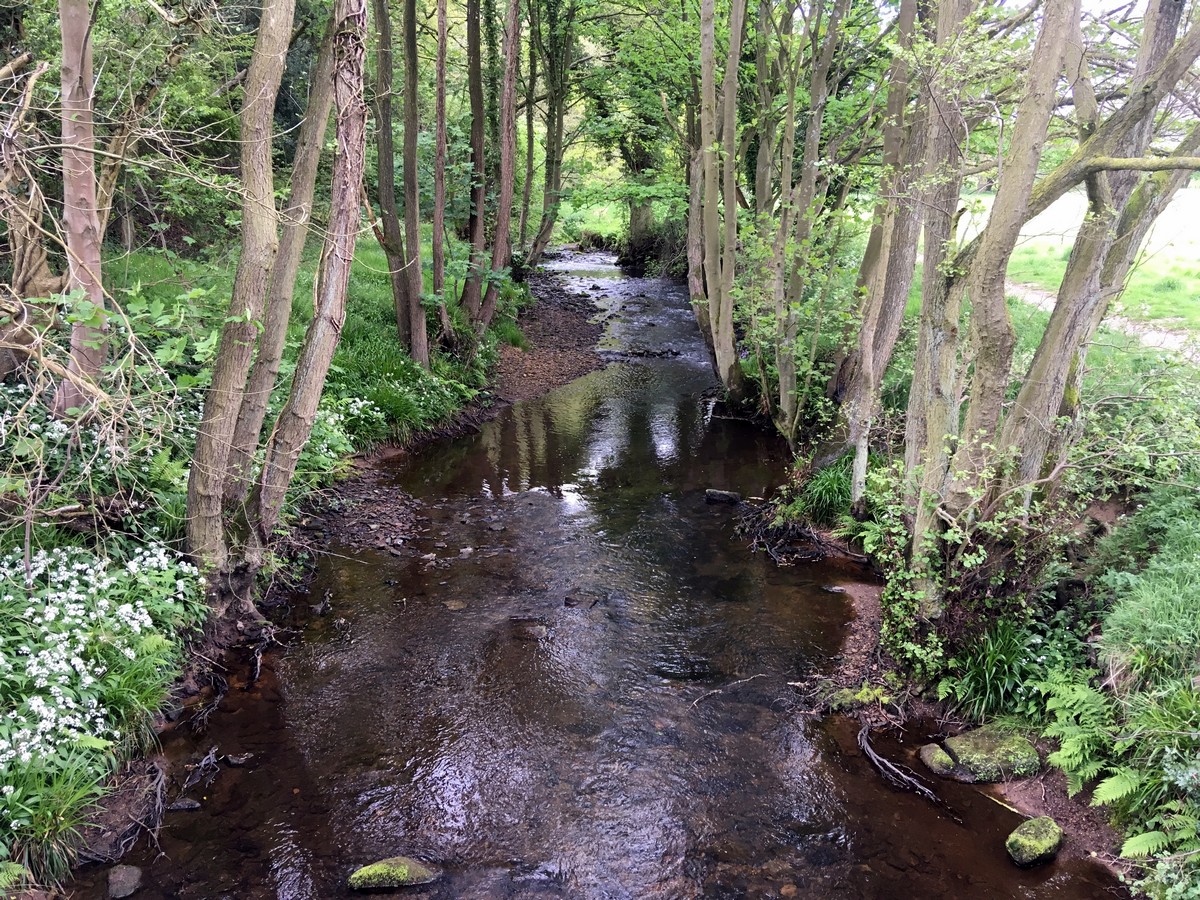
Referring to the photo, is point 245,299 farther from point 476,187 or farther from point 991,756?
point 476,187

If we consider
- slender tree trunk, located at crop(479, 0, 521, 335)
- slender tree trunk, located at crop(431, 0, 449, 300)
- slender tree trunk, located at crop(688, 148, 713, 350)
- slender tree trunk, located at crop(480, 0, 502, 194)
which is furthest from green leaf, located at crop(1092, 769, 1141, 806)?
slender tree trunk, located at crop(480, 0, 502, 194)

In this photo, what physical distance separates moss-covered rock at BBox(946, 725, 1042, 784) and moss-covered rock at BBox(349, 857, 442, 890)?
3785 millimetres

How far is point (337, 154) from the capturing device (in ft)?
20.5

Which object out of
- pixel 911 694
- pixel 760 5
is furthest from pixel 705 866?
pixel 760 5

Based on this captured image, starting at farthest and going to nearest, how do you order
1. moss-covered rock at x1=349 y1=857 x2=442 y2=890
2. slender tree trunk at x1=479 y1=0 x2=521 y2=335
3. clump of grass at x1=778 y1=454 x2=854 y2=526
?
slender tree trunk at x1=479 y1=0 x2=521 y2=335, clump of grass at x1=778 y1=454 x2=854 y2=526, moss-covered rock at x1=349 y1=857 x2=442 y2=890

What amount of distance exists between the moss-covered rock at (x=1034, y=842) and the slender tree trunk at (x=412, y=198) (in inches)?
388

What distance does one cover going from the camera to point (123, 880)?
12.9 feet

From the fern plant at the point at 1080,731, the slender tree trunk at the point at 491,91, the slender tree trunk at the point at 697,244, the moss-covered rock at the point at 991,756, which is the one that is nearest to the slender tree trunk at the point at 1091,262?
the fern plant at the point at 1080,731

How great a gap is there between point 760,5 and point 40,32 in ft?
33.8

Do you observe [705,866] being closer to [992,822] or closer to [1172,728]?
[992,822]

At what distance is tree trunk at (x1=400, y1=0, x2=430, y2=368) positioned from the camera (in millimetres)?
10992

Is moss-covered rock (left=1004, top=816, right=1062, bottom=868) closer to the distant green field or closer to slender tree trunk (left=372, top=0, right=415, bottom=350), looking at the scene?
the distant green field

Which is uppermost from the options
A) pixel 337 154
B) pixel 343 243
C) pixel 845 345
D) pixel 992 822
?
pixel 337 154

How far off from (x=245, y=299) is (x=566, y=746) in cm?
452
